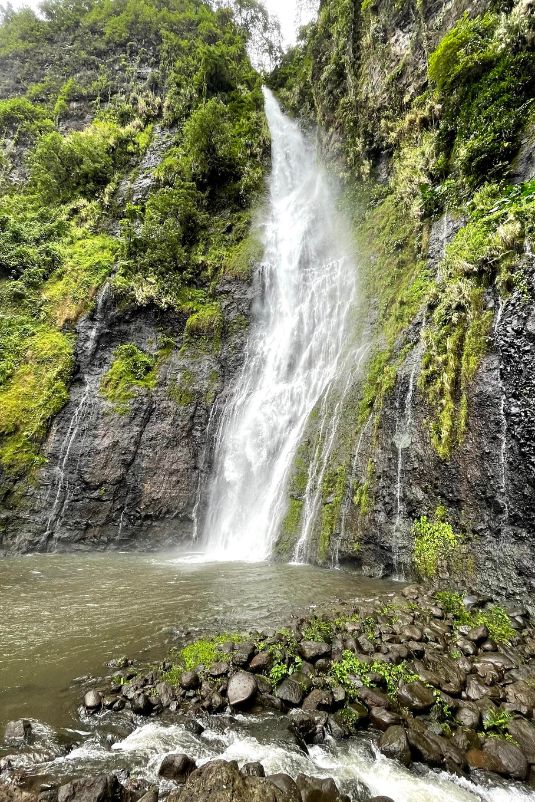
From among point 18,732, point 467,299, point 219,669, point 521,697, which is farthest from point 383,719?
point 467,299

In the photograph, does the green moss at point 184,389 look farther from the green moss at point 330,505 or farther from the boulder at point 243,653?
the boulder at point 243,653

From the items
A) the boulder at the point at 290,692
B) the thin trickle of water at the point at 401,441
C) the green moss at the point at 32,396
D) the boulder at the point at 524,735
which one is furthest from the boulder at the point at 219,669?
the green moss at the point at 32,396

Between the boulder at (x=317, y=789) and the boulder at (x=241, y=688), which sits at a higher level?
the boulder at (x=241, y=688)

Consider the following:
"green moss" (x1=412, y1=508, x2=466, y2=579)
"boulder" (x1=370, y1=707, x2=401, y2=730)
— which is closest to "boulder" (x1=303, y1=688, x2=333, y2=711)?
"boulder" (x1=370, y1=707, x2=401, y2=730)

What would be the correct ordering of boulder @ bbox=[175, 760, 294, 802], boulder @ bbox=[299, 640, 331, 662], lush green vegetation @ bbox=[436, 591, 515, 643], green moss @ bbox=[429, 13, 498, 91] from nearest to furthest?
boulder @ bbox=[175, 760, 294, 802] < boulder @ bbox=[299, 640, 331, 662] < lush green vegetation @ bbox=[436, 591, 515, 643] < green moss @ bbox=[429, 13, 498, 91]

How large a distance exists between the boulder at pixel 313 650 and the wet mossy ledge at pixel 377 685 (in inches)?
0.4

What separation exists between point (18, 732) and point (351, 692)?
294 centimetres

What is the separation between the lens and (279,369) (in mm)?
14445

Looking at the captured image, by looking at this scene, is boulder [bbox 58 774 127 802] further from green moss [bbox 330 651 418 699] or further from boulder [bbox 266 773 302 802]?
green moss [bbox 330 651 418 699]

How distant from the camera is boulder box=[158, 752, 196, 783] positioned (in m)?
2.85

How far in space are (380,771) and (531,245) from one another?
7589 millimetres

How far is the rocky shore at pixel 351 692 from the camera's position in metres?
2.86

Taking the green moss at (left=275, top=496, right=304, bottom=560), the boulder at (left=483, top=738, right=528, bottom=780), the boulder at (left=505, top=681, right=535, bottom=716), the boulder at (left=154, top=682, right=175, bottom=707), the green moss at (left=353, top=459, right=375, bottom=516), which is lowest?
the boulder at (left=154, top=682, right=175, bottom=707)

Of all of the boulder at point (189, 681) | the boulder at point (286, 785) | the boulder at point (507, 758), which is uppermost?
the boulder at point (507, 758)
